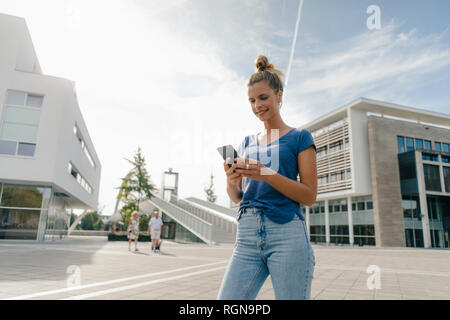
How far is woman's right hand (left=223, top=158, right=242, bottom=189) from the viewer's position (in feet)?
4.75

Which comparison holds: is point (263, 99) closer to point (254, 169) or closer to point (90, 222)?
point (254, 169)

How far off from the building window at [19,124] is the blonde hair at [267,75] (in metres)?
21.5

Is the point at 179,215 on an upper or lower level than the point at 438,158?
lower

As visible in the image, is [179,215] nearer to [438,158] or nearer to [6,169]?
[6,169]

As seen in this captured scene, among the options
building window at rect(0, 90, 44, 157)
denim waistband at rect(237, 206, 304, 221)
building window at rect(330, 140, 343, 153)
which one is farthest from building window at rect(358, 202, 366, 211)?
denim waistband at rect(237, 206, 304, 221)

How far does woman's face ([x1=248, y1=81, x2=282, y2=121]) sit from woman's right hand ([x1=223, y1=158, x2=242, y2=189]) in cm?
34

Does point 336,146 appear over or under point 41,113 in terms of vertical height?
over

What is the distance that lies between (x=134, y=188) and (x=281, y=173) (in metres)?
28.1

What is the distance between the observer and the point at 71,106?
22359 mm

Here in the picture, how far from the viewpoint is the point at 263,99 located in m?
1.65

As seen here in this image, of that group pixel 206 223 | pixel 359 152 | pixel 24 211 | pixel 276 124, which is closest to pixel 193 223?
pixel 206 223

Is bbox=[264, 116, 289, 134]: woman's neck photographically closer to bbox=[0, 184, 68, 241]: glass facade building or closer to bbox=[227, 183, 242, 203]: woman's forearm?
bbox=[227, 183, 242, 203]: woman's forearm
